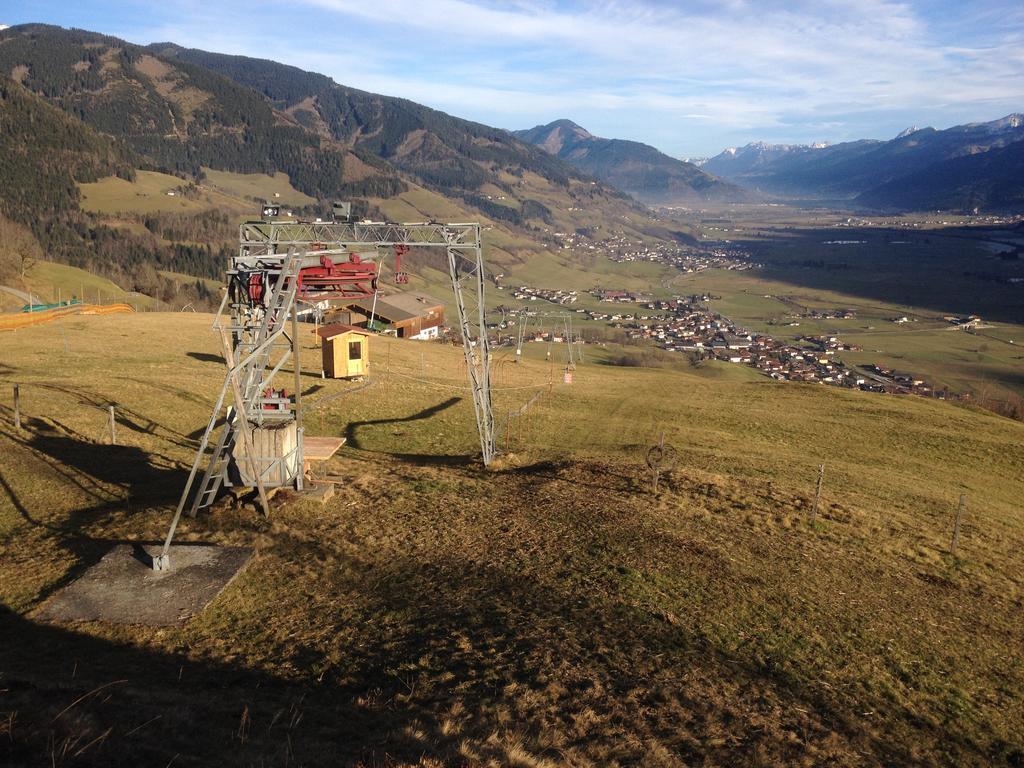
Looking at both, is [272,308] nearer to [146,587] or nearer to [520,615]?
[146,587]

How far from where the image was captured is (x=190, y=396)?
104 ft

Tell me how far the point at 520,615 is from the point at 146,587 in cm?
746

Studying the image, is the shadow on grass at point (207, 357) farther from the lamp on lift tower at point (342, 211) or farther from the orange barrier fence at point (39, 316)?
the lamp on lift tower at point (342, 211)

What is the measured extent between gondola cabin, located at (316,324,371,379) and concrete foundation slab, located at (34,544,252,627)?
24304 mm

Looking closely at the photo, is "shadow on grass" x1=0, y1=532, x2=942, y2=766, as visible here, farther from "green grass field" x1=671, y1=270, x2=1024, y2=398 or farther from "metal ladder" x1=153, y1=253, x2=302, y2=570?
"green grass field" x1=671, y1=270, x2=1024, y2=398

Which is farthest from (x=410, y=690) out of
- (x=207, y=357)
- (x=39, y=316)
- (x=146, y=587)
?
(x=39, y=316)

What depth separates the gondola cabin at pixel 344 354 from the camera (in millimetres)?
38812

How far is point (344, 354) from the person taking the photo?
129 feet

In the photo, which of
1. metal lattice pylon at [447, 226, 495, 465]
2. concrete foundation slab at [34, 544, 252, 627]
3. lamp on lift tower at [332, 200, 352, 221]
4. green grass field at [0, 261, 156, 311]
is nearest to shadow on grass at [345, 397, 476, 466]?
metal lattice pylon at [447, 226, 495, 465]

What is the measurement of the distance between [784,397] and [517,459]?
27816 millimetres

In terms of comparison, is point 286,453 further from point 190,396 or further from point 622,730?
point 190,396

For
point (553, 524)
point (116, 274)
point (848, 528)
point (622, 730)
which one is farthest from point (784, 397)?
point (116, 274)

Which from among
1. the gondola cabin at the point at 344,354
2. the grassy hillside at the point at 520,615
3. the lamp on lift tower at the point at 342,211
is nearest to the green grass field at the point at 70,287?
the gondola cabin at the point at 344,354

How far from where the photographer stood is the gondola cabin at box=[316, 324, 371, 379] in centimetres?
3881
